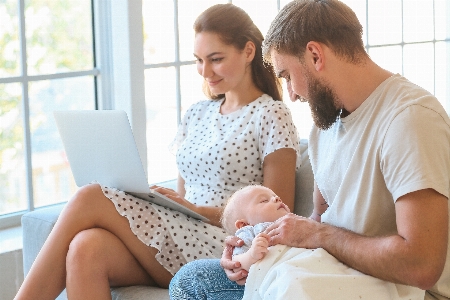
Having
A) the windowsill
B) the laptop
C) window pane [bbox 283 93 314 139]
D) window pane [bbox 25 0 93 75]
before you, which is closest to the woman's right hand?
the laptop

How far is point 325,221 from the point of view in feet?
6.20

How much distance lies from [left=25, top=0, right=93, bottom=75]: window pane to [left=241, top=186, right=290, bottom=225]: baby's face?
1212mm

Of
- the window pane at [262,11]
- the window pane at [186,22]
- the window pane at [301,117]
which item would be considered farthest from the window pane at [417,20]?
the window pane at [186,22]

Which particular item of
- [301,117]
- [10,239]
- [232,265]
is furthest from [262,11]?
[232,265]

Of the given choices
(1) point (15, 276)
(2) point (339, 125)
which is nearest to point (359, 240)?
(2) point (339, 125)

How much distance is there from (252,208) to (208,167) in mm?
517

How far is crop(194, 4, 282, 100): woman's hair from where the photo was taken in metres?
2.59

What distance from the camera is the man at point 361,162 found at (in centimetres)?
153

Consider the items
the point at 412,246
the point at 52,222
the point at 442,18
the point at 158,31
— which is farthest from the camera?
the point at 442,18

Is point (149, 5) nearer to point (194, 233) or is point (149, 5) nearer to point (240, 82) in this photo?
point (240, 82)

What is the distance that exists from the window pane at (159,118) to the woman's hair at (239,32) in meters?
0.63

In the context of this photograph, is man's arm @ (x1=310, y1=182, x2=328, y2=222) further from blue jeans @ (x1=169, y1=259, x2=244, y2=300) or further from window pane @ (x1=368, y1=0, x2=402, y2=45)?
window pane @ (x1=368, y1=0, x2=402, y2=45)

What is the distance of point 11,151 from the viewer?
283cm

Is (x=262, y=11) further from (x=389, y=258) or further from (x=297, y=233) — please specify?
(x=389, y=258)
